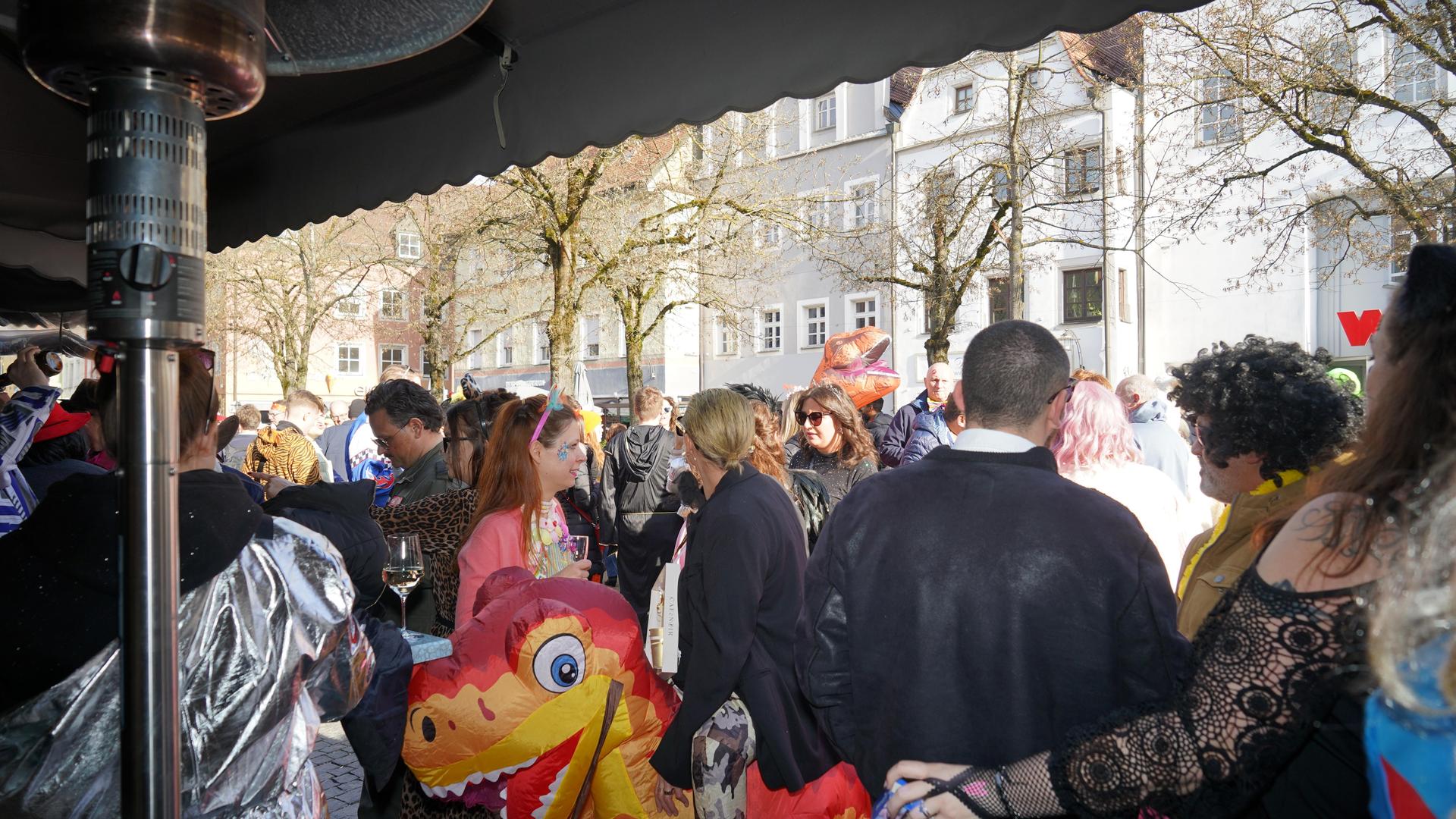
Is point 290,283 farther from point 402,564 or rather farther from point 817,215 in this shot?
point 402,564

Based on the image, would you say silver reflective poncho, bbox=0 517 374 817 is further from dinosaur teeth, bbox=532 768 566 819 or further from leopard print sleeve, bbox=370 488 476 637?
leopard print sleeve, bbox=370 488 476 637

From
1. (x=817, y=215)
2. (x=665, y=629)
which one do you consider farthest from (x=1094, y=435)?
(x=817, y=215)

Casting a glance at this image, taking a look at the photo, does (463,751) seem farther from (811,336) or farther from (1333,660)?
(811,336)

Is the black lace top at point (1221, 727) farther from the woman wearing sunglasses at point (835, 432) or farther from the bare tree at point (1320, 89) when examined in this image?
the bare tree at point (1320, 89)

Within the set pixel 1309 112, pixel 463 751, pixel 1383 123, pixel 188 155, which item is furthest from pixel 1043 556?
pixel 1383 123

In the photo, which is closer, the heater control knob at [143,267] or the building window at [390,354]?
the heater control knob at [143,267]

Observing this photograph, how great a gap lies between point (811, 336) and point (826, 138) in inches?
255

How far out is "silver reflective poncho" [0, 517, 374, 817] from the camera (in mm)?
1709

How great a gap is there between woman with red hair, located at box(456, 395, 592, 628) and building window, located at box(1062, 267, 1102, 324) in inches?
943

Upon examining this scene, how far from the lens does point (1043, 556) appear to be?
1873mm

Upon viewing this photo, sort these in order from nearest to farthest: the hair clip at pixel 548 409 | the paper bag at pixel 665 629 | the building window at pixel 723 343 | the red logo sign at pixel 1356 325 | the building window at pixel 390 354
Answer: the paper bag at pixel 665 629
the hair clip at pixel 548 409
the red logo sign at pixel 1356 325
the building window at pixel 723 343
the building window at pixel 390 354

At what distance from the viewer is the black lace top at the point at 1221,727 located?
51.9 inches

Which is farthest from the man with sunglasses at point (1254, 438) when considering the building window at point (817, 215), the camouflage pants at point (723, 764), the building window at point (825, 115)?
the building window at point (825, 115)

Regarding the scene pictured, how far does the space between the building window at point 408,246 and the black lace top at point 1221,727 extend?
28.2 m
